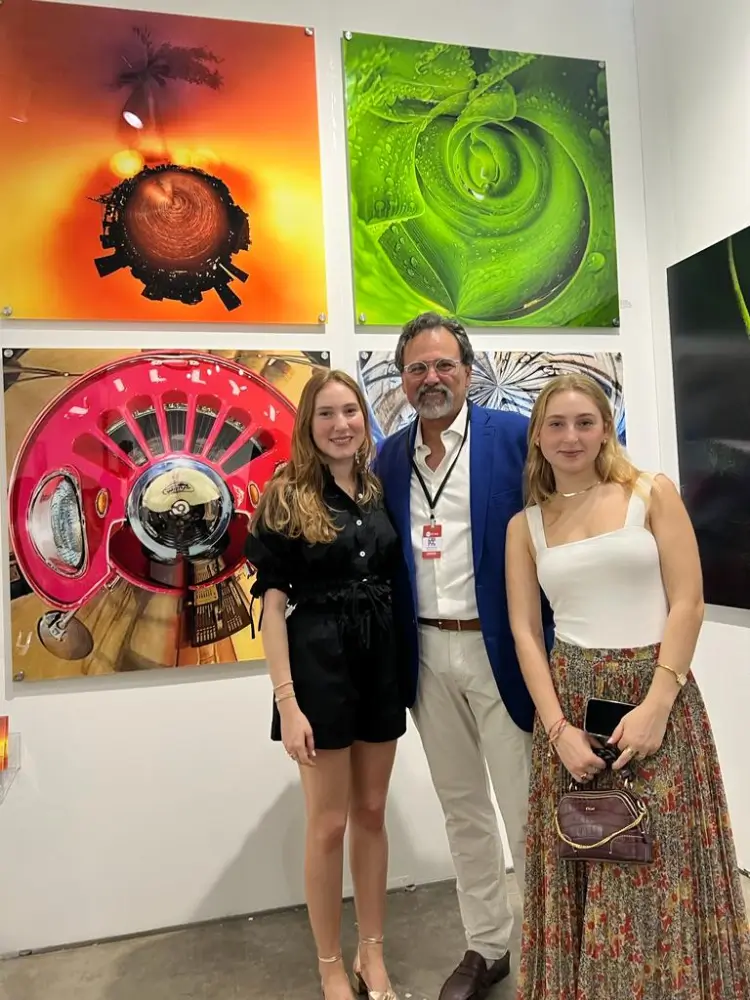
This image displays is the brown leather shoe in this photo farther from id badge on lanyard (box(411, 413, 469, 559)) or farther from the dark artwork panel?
the dark artwork panel

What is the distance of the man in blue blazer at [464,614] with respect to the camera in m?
1.88

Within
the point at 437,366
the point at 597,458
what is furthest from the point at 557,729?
the point at 437,366

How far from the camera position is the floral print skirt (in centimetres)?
154

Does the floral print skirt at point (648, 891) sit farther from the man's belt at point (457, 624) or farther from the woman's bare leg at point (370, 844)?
the woman's bare leg at point (370, 844)

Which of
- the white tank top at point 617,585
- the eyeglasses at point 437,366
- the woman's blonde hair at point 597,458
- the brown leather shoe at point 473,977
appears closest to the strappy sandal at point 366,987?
the brown leather shoe at point 473,977

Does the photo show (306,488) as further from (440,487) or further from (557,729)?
(557,729)

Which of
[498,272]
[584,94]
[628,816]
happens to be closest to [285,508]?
[628,816]

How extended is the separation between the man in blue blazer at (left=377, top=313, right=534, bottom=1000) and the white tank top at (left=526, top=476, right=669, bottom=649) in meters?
0.22

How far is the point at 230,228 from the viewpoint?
262 cm

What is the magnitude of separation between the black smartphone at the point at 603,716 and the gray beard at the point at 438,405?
2.53 feet

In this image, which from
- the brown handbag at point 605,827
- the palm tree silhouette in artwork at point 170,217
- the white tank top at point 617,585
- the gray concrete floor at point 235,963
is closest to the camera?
the brown handbag at point 605,827

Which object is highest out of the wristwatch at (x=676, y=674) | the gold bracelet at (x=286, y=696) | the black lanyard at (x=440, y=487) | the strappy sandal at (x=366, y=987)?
the black lanyard at (x=440, y=487)

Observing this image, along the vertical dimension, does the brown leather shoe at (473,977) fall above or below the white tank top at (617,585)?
below

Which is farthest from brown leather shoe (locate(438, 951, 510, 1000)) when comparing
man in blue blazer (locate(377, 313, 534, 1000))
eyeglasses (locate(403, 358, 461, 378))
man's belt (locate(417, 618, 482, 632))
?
eyeglasses (locate(403, 358, 461, 378))
